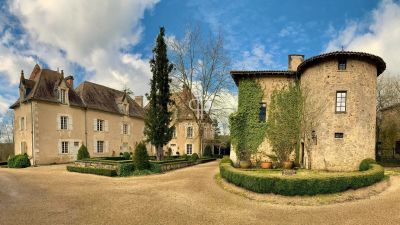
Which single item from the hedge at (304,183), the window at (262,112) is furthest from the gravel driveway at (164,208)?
the window at (262,112)

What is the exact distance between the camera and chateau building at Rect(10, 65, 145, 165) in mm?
22422

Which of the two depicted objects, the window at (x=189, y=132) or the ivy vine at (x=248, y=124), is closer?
the ivy vine at (x=248, y=124)

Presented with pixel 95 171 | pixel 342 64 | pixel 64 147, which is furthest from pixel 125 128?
pixel 342 64

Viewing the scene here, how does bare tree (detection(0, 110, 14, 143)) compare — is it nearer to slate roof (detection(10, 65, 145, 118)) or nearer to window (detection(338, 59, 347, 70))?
slate roof (detection(10, 65, 145, 118))

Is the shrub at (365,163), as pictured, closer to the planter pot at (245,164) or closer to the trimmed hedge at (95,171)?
the planter pot at (245,164)

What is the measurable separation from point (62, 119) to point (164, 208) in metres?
20.9

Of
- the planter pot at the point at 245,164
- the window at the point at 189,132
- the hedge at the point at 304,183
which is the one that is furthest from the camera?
the window at the point at 189,132

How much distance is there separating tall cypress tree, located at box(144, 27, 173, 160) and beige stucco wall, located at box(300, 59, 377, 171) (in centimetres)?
1213

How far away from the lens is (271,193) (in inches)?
384

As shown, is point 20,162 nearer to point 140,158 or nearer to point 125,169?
point 125,169

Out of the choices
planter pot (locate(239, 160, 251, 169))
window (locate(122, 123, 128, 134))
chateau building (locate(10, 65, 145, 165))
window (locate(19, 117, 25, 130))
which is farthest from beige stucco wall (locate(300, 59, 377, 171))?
window (locate(19, 117, 25, 130))

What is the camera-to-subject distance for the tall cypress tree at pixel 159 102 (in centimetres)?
2061

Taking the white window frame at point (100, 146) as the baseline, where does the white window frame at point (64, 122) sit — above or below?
above

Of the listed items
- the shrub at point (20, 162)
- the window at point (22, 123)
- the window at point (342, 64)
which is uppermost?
the window at point (342, 64)
